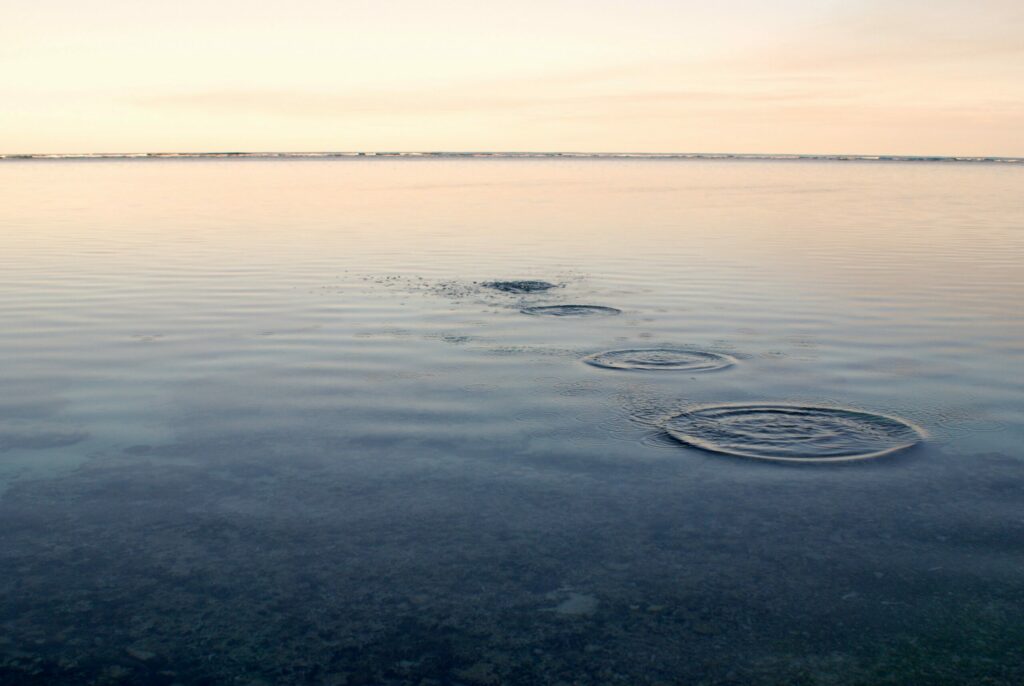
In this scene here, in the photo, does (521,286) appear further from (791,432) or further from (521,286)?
(791,432)

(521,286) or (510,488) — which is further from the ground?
(521,286)

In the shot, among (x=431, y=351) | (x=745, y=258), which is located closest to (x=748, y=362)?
(x=431, y=351)

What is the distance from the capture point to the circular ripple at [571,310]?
17.4 m

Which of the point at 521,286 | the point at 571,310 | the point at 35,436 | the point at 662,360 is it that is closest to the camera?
the point at 35,436

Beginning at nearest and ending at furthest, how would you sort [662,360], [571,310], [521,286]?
1. [662,360]
2. [571,310]
3. [521,286]

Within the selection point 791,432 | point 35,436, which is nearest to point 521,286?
point 791,432

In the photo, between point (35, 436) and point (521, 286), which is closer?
point (35, 436)

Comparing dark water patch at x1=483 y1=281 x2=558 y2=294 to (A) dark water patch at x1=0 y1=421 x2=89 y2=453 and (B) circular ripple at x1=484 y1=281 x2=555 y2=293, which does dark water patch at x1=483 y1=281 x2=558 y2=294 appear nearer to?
(B) circular ripple at x1=484 y1=281 x2=555 y2=293

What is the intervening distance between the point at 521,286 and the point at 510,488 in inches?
512

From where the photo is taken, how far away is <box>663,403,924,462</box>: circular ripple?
916 centimetres

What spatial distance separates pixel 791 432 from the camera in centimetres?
977

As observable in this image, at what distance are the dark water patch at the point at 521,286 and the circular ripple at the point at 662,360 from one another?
6652 millimetres

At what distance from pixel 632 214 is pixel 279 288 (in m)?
28.3

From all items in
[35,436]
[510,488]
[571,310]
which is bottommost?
[35,436]
